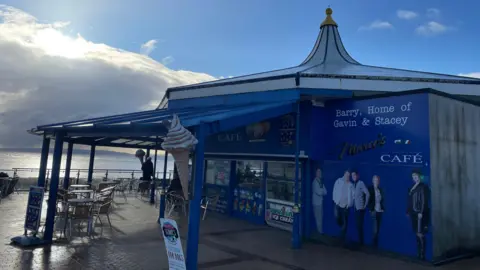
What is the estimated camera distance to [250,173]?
35.4 ft

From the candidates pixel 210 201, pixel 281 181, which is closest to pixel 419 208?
pixel 281 181

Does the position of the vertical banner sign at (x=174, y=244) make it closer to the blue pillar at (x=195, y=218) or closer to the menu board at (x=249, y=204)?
the blue pillar at (x=195, y=218)

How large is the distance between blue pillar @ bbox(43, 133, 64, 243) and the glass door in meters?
5.66

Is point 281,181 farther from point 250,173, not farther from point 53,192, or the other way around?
point 53,192

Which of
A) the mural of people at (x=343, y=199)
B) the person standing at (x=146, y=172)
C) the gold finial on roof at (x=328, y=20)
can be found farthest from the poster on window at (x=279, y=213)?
the person standing at (x=146, y=172)

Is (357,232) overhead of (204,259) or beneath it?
overhead

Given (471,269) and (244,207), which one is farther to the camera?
(244,207)

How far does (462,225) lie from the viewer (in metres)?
7.49

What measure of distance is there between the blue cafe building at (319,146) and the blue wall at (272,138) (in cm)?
3

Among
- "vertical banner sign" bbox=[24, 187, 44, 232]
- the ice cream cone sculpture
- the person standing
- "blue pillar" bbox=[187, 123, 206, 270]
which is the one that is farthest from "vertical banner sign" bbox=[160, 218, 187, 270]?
the person standing

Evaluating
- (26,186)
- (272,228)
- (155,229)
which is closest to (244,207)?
(272,228)

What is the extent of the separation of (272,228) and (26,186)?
50.9ft

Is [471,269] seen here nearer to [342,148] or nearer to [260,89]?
[342,148]

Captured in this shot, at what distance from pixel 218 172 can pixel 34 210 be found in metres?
5.87
